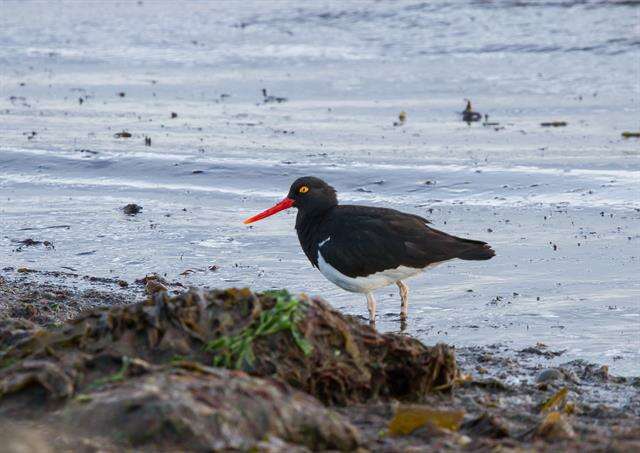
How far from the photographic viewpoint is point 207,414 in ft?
11.5

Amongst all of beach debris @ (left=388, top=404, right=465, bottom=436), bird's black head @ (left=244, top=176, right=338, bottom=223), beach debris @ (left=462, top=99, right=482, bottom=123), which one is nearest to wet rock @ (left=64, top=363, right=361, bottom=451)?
beach debris @ (left=388, top=404, right=465, bottom=436)

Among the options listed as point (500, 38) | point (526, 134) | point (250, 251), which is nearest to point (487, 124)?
point (526, 134)

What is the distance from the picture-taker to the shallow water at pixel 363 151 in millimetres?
7508

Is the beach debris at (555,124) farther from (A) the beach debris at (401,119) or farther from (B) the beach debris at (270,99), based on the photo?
(B) the beach debris at (270,99)

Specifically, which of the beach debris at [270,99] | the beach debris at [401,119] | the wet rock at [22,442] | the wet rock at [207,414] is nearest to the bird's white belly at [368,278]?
the wet rock at [207,414]

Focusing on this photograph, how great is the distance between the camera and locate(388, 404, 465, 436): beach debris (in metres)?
4.10

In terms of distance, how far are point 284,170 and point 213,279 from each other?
3.20 m

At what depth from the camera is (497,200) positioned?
955cm

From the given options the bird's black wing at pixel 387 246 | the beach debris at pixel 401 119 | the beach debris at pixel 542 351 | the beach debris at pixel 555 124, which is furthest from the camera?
the beach debris at pixel 401 119

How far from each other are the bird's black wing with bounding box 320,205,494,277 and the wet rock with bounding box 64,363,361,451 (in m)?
3.06

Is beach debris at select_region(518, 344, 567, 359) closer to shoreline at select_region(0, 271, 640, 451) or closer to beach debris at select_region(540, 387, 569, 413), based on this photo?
shoreline at select_region(0, 271, 640, 451)

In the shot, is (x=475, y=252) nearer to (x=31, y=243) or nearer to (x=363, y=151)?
(x=31, y=243)

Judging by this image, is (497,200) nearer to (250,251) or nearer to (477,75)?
(250,251)

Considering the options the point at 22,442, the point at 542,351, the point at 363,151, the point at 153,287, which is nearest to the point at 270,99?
the point at 363,151
